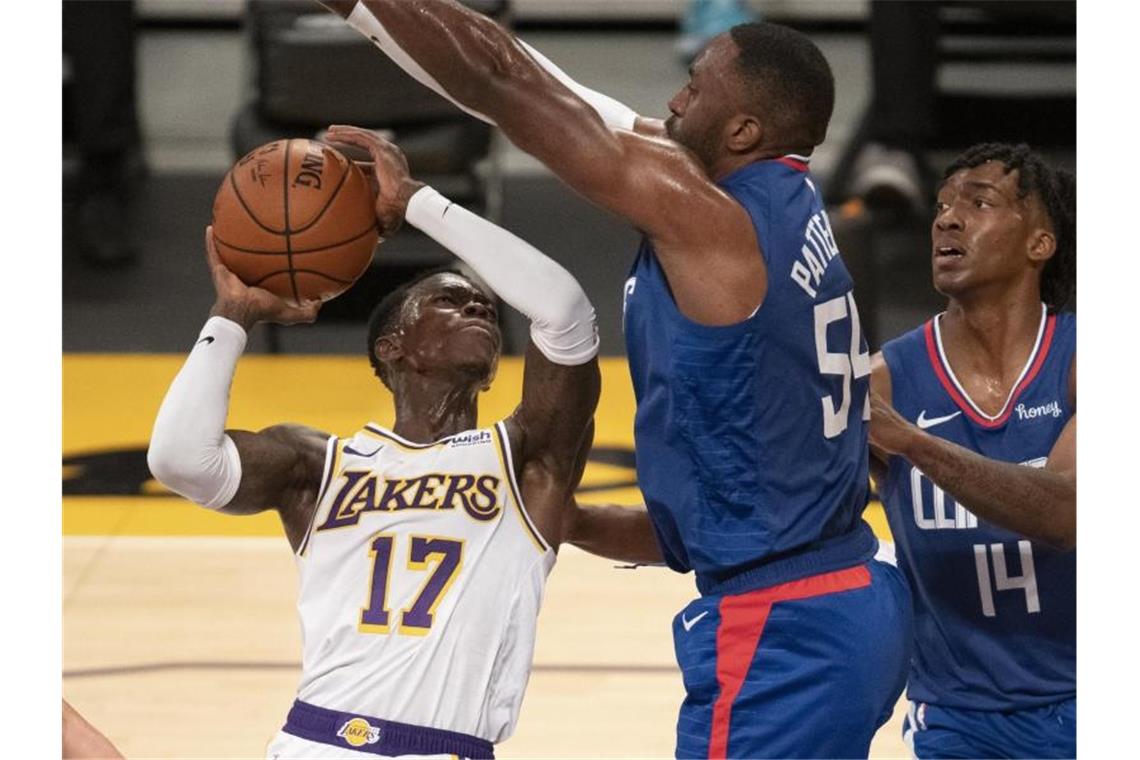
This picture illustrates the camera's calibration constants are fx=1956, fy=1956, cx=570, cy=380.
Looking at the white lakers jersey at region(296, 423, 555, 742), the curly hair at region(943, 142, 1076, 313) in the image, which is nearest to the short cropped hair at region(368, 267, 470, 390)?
the white lakers jersey at region(296, 423, 555, 742)

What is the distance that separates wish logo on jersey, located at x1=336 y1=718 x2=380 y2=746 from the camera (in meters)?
4.36

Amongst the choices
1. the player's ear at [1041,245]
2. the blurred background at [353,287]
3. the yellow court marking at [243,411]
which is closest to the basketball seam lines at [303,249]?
the player's ear at [1041,245]

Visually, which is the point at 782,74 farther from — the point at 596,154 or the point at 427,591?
the point at 427,591

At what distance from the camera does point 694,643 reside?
13.1 ft

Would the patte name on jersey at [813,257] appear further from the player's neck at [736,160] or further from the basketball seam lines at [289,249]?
the basketball seam lines at [289,249]

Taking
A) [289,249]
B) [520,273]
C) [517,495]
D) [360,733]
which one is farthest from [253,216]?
[360,733]

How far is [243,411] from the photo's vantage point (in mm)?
9180

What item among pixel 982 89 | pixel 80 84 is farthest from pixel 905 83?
pixel 80 84

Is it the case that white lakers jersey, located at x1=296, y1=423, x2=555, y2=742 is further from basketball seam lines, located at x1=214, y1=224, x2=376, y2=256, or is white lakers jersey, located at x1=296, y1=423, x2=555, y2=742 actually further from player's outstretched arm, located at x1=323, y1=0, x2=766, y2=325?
player's outstretched arm, located at x1=323, y1=0, x2=766, y2=325

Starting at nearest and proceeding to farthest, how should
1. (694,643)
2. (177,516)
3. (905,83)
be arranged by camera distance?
1. (694,643)
2. (177,516)
3. (905,83)

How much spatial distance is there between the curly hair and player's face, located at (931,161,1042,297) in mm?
23

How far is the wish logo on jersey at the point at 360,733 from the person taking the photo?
4.36m

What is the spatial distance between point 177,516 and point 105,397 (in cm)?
142

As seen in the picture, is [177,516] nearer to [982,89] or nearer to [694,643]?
[694,643]
